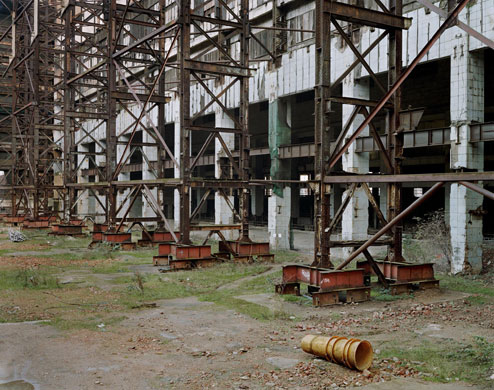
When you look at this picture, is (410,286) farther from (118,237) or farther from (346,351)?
(118,237)

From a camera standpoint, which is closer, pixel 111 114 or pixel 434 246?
pixel 434 246

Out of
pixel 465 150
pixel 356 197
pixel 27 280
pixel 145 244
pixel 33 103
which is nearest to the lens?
pixel 27 280

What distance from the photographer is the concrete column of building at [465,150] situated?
15039 millimetres

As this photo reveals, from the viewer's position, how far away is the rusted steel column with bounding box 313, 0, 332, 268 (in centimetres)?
1165

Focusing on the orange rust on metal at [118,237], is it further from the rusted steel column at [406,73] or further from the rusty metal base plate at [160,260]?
the rusted steel column at [406,73]

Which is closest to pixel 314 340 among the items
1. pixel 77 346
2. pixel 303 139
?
pixel 77 346

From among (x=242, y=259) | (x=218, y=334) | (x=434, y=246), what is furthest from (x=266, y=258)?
(x=218, y=334)

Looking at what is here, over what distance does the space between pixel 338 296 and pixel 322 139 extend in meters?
3.53

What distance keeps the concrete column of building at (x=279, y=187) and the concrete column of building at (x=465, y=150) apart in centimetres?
883

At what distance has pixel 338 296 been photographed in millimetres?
10984

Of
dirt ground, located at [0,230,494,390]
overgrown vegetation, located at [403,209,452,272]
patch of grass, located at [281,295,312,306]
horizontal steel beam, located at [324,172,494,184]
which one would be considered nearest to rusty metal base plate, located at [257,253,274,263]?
dirt ground, located at [0,230,494,390]

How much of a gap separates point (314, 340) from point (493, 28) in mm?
11485

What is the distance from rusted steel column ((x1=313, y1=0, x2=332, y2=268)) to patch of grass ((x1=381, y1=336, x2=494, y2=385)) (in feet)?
12.6

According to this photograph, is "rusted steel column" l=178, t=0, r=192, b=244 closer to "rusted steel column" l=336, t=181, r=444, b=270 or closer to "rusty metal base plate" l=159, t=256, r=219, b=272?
"rusty metal base plate" l=159, t=256, r=219, b=272
